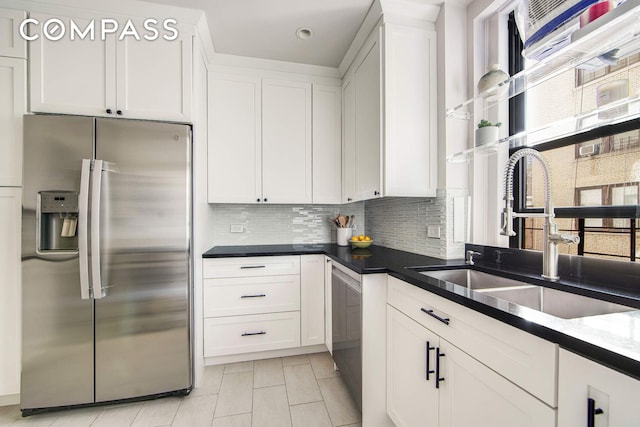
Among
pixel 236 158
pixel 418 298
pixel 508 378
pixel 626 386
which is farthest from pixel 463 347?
pixel 236 158

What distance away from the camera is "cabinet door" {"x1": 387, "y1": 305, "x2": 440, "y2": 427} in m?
1.19

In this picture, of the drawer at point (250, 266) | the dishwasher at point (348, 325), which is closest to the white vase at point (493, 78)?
the dishwasher at point (348, 325)

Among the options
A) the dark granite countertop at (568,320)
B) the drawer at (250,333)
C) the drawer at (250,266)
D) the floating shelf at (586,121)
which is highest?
the floating shelf at (586,121)

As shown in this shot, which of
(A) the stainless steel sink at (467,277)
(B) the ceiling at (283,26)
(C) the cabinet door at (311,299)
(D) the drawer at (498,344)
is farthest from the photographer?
(C) the cabinet door at (311,299)

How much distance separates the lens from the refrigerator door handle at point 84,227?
1.65m

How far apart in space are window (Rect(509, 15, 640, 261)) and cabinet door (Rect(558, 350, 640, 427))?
92cm

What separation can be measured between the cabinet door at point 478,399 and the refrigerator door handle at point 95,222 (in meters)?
1.97

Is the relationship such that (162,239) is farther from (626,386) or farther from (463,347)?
(626,386)

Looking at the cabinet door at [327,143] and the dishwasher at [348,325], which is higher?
the cabinet door at [327,143]

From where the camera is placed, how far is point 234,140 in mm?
2492

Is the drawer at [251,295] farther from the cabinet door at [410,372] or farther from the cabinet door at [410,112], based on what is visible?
the cabinet door at [410,112]

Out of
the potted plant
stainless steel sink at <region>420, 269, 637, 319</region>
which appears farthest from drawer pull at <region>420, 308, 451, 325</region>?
the potted plant

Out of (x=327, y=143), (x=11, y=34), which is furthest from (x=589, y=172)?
(x=11, y=34)

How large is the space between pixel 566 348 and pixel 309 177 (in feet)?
7.35
